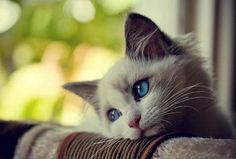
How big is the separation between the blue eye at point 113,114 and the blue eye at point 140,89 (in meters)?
0.07

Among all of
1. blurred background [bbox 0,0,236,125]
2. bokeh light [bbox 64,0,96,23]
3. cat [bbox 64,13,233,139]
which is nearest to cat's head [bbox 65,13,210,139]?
cat [bbox 64,13,233,139]

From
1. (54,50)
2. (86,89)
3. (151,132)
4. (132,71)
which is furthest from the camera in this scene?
(54,50)

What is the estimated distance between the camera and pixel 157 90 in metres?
0.93

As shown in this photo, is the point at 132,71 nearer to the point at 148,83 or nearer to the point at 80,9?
the point at 148,83

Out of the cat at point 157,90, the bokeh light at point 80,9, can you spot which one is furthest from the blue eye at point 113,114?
the bokeh light at point 80,9

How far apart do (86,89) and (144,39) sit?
0.24 meters

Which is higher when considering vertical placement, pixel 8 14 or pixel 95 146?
pixel 95 146

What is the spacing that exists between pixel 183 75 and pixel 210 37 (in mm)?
886

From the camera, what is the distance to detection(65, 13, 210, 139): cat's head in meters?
0.90

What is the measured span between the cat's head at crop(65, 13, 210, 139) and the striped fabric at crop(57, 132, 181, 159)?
4 centimetres

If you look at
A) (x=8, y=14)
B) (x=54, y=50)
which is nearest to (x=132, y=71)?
(x=54, y=50)

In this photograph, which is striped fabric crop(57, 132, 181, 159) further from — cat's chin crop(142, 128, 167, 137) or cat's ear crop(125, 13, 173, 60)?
cat's ear crop(125, 13, 173, 60)

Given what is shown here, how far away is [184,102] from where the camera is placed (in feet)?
3.07

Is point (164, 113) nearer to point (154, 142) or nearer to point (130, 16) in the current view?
point (154, 142)
